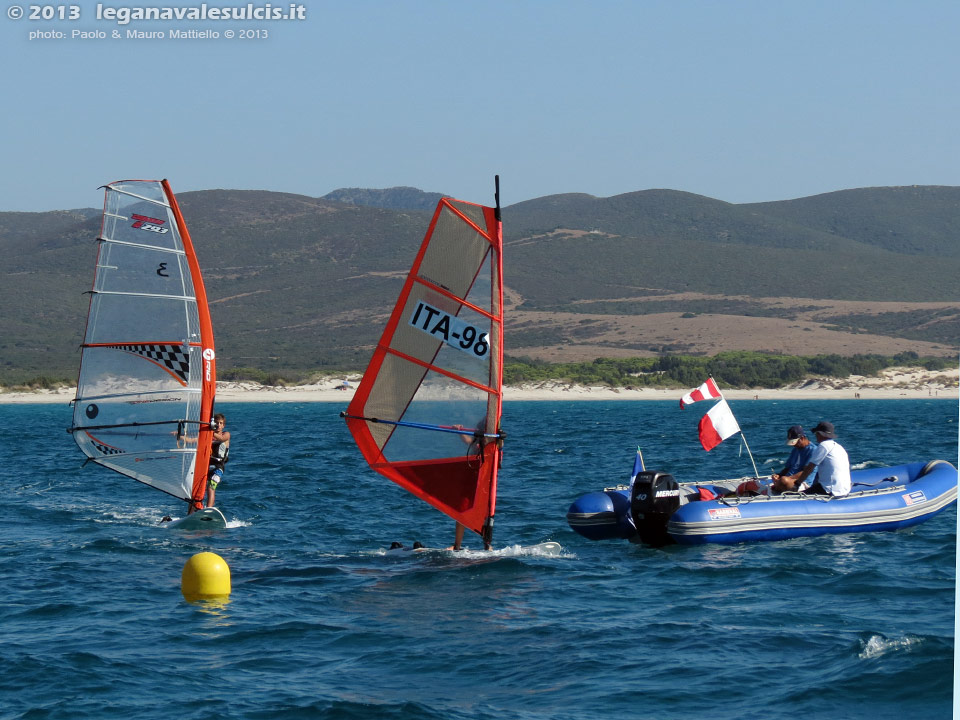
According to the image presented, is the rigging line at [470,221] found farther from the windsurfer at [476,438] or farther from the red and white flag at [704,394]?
the red and white flag at [704,394]

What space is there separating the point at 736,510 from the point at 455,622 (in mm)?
5590

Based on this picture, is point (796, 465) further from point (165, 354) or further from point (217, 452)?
point (165, 354)

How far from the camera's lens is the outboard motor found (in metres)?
15.9

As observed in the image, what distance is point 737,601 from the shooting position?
12.7m

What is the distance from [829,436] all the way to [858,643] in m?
6.16

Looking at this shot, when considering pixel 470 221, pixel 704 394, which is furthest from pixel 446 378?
pixel 704 394

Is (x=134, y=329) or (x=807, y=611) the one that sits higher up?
(x=134, y=329)

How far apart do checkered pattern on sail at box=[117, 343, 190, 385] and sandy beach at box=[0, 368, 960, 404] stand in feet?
206

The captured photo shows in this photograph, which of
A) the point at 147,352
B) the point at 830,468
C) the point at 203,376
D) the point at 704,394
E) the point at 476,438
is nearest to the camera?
the point at 476,438

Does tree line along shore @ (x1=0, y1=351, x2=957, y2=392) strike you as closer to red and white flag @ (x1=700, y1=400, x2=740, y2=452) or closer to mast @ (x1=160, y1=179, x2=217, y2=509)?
mast @ (x1=160, y1=179, x2=217, y2=509)

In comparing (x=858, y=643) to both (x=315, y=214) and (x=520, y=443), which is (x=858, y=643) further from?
(x=315, y=214)

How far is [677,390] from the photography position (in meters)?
89.4

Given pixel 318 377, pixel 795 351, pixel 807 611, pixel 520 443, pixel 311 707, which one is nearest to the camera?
pixel 311 707

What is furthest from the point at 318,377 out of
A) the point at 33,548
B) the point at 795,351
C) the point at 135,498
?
the point at 33,548
